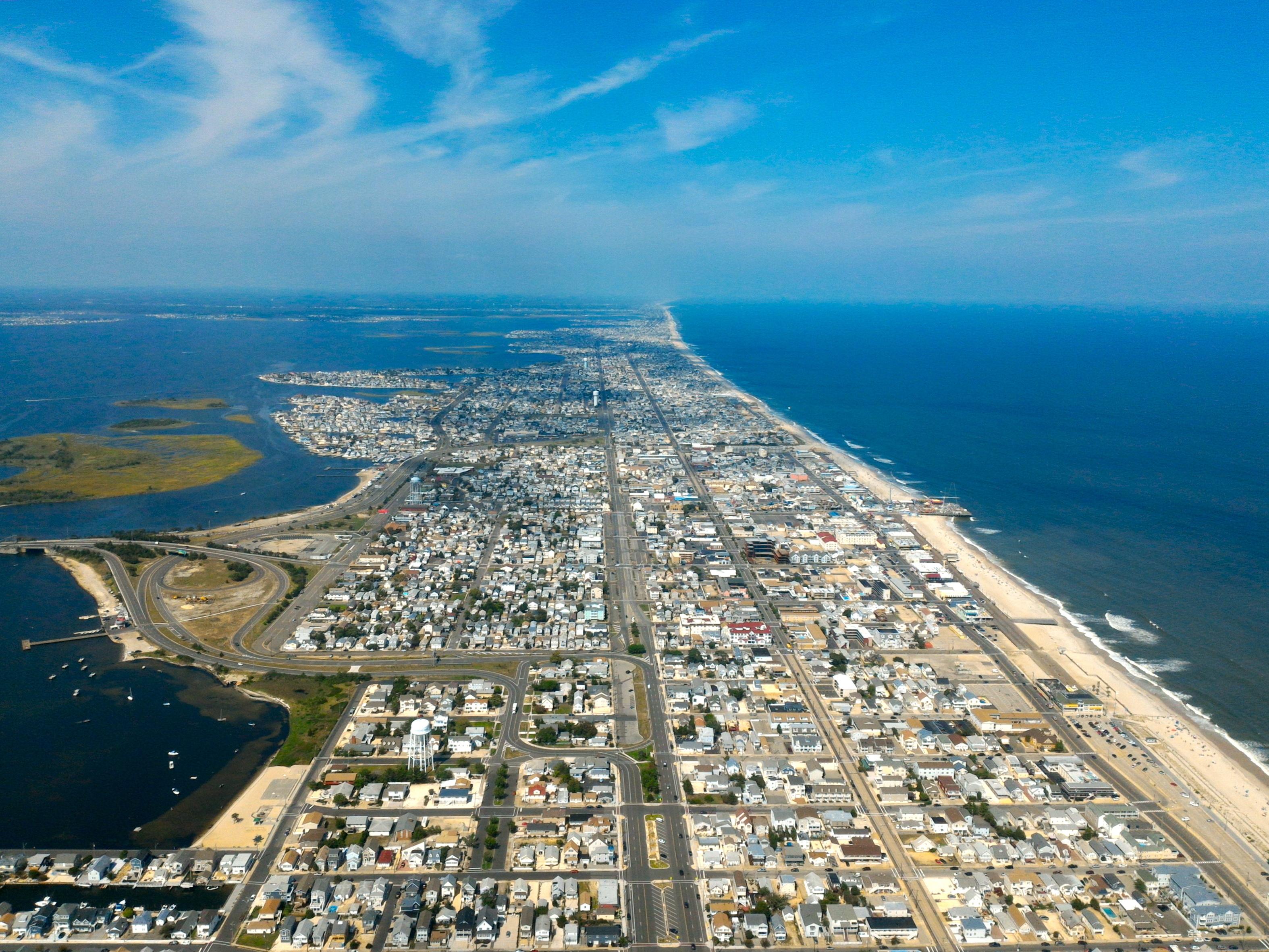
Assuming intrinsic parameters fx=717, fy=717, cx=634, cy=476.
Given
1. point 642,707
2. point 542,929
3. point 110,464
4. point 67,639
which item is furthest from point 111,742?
point 110,464

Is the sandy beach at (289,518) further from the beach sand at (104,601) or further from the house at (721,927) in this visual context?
the house at (721,927)

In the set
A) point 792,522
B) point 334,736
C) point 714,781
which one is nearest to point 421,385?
point 792,522

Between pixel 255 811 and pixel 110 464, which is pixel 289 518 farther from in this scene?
pixel 255 811

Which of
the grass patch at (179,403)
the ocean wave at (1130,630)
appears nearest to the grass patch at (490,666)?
the ocean wave at (1130,630)

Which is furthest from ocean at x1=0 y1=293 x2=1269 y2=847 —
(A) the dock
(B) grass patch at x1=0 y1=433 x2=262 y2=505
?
(B) grass patch at x1=0 y1=433 x2=262 y2=505

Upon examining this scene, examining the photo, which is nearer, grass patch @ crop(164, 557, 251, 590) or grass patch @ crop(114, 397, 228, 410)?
grass patch @ crop(164, 557, 251, 590)

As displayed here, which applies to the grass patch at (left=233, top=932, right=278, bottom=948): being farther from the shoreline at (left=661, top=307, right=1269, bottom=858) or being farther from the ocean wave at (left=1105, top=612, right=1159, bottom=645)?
the ocean wave at (left=1105, top=612, right=1159, bottom=645)
